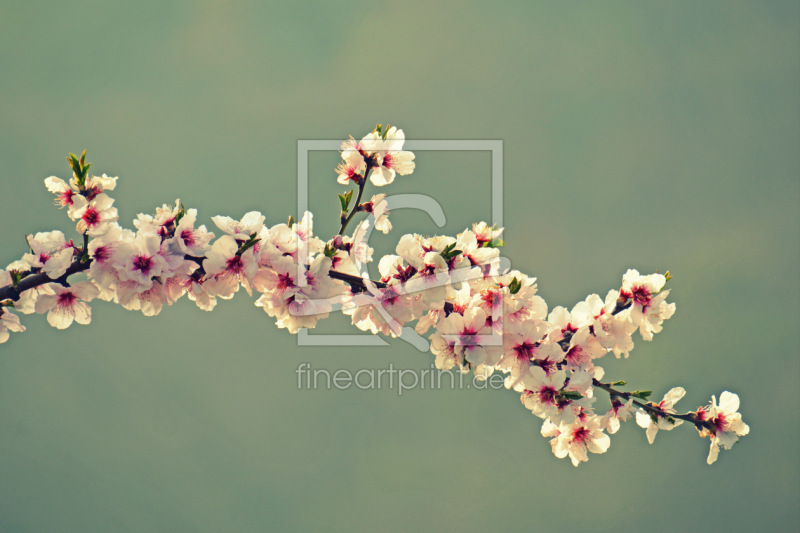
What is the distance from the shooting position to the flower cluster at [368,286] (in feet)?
4.09

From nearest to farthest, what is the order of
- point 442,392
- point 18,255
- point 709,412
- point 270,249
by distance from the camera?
1. point 270,249
2. point 709,412
3. point 18,255
4. point 442,392

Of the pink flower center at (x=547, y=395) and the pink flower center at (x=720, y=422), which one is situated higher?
the pink flower center at (x=547, y=395)

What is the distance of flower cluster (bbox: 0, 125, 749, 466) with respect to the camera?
1.25 m

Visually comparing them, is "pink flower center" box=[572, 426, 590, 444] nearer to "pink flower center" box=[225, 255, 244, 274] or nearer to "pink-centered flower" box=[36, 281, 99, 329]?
"pink flower center" box=[225, 255, 244, 274]

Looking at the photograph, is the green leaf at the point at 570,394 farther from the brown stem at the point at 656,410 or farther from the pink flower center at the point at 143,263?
the pink flower center at the point at 143,263

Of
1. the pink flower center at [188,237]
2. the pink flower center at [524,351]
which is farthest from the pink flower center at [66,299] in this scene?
the pink flower center at [524,351]

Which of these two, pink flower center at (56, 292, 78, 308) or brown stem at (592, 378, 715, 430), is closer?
pink flower center at (56, 292, 78, 308)

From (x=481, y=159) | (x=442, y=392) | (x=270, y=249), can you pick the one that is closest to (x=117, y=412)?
(x=442, y=392)

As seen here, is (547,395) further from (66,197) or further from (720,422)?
(66,197)

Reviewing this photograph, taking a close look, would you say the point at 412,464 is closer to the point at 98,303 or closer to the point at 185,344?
the point at 185,344

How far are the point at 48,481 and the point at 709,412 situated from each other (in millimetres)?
4148

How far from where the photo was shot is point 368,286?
1.35 metres

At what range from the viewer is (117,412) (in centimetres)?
413

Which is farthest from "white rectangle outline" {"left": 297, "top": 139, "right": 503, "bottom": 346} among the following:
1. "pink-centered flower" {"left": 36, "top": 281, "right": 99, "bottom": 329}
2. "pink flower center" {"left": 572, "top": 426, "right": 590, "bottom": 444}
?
"pink-centered flower" {"left": 36, "top": 281, "right": 99, "bottom": 329}
